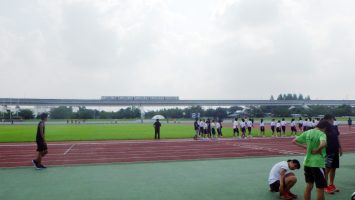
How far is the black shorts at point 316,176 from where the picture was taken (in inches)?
225

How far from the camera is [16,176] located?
945cm

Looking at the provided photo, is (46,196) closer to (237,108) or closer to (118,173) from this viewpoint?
(118,173)

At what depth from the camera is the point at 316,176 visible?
19.0 ft

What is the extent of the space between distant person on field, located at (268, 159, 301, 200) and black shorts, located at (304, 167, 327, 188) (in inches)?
18.9

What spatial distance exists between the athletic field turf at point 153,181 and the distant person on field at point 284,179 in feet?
0.77

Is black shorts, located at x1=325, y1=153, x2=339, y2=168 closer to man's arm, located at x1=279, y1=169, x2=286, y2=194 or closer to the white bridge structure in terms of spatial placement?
man's arm, located at x1=279, y1=169, x2=286, y2=194

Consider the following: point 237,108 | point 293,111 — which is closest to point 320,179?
point 293,111

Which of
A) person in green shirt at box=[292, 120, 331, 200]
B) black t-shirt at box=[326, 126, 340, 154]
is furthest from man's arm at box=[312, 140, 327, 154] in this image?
black t-shirt at box=[326, 126, 340, 154]

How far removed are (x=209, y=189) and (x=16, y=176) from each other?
5521 millimetres

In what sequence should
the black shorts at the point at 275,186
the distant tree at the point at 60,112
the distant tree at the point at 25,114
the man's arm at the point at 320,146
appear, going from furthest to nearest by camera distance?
the distant tree at the point at 60,112 < the distant tree at the point at 25,114 < the black shorts at the point at 275,186 < the man's arm at the point at 320,146

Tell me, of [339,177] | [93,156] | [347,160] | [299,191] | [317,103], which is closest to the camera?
[299,191]

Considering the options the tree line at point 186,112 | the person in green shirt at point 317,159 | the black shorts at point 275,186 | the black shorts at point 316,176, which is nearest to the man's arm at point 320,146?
the person in green shirt at point 317,159

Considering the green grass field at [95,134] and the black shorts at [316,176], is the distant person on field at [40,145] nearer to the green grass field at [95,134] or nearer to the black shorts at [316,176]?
the black shorts at [316,176]

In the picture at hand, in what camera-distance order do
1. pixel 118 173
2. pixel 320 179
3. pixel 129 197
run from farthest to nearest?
pixel 118 173
pixel 129 197
pixel 320 179
